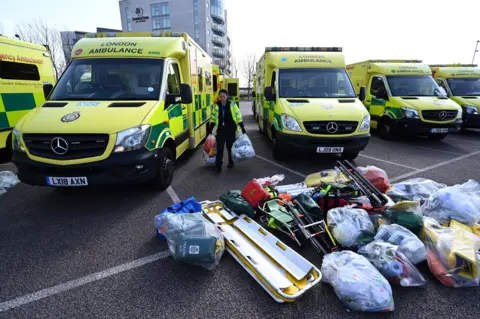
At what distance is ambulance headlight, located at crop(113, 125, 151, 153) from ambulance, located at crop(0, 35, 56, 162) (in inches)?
180

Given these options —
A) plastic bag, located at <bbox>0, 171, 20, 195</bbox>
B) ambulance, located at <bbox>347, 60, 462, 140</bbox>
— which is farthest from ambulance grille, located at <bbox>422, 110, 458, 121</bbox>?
plastic bag, located at <bbox>0, 171, 20, 195</bbox>

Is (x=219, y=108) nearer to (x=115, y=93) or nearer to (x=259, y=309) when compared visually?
(x=115, y=93)

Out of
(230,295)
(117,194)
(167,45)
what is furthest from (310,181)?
(167,45)

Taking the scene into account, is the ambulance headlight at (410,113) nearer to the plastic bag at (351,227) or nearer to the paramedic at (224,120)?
the paramedic at (224,120)

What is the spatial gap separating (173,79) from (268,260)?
3667mm

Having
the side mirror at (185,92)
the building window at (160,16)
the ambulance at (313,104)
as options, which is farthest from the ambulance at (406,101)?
the building window at (160,16)

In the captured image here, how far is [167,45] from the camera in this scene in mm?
4781

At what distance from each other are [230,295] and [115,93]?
3.60 m

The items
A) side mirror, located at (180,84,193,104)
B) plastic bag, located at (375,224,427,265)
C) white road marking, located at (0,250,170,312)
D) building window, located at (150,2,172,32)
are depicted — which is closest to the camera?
white road marking, located at (0,250,170,312)

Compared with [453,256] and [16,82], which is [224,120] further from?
[16,82]

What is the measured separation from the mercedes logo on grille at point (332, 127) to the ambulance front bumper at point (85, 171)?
11.7 ft

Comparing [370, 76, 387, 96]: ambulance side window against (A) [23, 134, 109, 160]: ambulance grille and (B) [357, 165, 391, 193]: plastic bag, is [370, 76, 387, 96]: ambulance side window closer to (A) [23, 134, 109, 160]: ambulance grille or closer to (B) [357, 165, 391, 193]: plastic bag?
(B) [357, 165, 391, 193]: plastic bag

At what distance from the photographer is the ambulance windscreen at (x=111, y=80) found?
4.29 metres

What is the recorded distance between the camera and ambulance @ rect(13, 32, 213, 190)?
3.47 m
